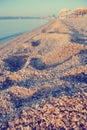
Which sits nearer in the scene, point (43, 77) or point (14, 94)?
point (14, 94)

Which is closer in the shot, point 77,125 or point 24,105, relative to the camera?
point 77,125

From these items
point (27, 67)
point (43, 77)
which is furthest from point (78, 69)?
point (27, 67)

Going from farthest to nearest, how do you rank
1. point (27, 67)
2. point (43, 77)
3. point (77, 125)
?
1. point (27, 67)
2. point (43, 77)
3. point (77, 125)

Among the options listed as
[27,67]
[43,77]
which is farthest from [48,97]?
[27,67]

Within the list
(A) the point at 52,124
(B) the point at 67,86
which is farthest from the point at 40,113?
(B) the point at 67,86

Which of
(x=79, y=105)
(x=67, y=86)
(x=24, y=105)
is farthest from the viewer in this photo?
(x=67, y=86)

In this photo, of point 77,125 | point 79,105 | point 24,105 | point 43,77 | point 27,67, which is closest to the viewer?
point 77,125

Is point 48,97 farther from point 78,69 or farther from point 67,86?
point 78,69

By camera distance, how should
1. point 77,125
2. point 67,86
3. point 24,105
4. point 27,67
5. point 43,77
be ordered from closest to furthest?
point 77,125, point 24,105, point 67,86, point 43,77, point 27,67

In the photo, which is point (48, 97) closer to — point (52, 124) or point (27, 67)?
point (52, 124)
